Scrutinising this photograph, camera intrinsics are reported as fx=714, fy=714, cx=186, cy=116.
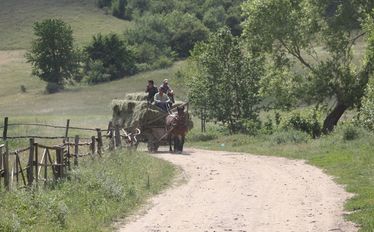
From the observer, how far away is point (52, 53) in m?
101

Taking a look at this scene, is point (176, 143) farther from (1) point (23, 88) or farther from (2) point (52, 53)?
(2) point (52, 53)

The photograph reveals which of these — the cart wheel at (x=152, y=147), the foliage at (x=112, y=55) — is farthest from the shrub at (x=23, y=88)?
the cart wheel at (x=152, y=147)

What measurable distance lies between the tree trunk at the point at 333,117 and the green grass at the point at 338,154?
4.60m

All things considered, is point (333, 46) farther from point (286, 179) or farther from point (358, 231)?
point (358, 231)

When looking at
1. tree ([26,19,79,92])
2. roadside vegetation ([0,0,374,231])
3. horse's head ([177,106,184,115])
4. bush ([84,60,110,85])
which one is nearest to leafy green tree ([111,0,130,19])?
tree ([26,19,79,92])

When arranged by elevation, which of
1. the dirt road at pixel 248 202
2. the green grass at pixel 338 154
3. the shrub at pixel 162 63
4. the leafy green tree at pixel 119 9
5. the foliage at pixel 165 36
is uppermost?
the leafy green tree at pixel 119 9

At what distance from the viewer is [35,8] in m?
146

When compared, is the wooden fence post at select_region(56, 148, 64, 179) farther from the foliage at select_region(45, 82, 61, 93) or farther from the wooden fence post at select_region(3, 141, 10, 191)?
the foliage at select_region(45, 82, 61, 93)

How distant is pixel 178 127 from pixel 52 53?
72918mm

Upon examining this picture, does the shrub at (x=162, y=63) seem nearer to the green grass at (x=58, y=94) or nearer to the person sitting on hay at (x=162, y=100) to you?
the green grass at (x=58, y=94)

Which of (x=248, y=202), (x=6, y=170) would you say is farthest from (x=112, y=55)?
(x=248, y=202)

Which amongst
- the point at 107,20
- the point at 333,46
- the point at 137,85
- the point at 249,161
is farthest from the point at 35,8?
the point at 249,161

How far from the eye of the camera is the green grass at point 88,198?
584 inches

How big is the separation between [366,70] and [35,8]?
11532 centimetres
